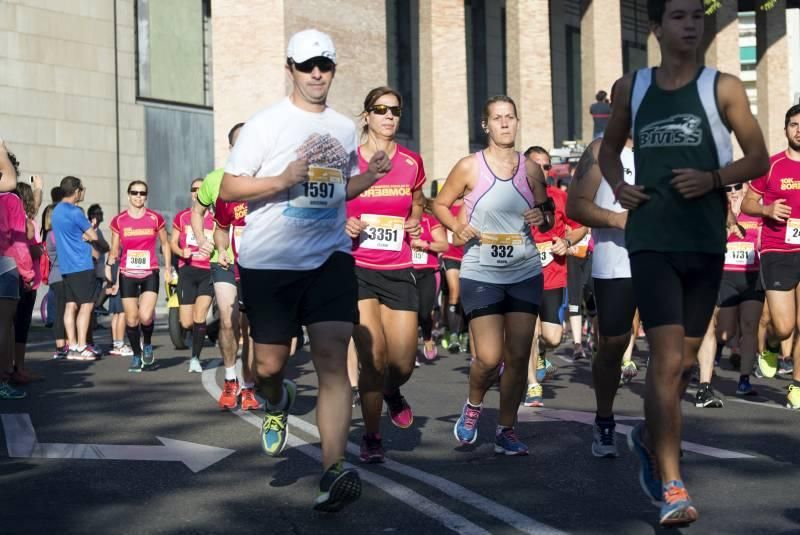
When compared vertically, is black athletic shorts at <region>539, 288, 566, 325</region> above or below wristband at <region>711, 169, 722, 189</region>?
below

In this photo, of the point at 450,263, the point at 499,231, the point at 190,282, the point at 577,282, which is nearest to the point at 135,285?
the point at 190,282

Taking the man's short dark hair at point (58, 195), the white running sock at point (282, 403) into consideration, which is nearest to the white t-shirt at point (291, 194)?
the white running sock at point (282, 403)

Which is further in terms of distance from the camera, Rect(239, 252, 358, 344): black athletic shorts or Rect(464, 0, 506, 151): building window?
Rect(464, 0, 506, 151): building window

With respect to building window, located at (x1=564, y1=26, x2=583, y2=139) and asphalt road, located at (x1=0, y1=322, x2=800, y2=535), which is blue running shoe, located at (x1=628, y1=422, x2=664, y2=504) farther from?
building window, located at (x1=564, y1=26, x2=583, y2=139)

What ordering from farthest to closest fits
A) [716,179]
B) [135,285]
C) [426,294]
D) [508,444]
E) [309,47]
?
[426,294], [135,285], [508,444], [309,47], [716,179]

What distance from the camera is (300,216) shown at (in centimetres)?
654

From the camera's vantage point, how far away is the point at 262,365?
6.75 meters

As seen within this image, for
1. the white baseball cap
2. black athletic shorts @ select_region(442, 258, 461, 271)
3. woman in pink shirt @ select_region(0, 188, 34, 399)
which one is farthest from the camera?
black athletic shorts @ select_region(442, 258, 461, 271)

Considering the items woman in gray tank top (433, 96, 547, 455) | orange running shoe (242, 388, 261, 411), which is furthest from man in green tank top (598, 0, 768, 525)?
orange running shoe (242, 388, 261, 411)

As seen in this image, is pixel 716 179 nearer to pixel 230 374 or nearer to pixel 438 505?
pixel 438 505

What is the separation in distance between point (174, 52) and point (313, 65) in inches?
1075

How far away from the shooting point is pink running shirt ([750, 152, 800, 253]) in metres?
11.1

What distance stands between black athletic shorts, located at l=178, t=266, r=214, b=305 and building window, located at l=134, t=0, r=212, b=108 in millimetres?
17131

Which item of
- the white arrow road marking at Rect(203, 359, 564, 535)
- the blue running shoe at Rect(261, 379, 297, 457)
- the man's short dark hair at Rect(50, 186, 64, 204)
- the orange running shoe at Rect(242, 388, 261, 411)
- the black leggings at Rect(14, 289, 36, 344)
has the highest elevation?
the man's short dark hair at Rect(50, 186, 64, 204)
